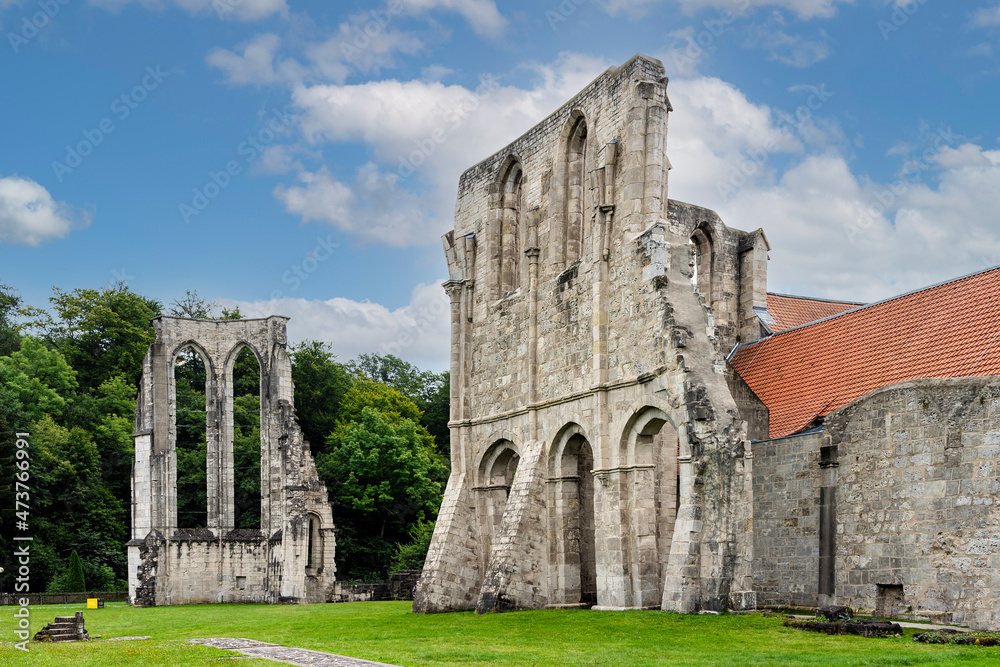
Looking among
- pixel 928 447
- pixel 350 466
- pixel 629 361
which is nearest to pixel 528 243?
pixel 629 361

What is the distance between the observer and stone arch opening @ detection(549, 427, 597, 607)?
21469 millimetres

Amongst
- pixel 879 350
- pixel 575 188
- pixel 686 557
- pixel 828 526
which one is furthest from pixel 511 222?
pixel 828 526

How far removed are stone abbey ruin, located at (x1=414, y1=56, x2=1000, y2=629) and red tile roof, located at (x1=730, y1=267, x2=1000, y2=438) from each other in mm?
59

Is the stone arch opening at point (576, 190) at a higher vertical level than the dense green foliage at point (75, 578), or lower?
higher

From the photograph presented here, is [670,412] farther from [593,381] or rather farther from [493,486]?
[493,486]

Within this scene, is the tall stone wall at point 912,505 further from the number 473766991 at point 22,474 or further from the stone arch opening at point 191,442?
the stone arch opening at point 191,442

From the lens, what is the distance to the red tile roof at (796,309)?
27.9 m

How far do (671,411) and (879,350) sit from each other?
496 cm

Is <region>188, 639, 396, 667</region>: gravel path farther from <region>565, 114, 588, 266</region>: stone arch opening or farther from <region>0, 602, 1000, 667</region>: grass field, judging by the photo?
<region>565, 114, 588, 266</region>: stone arch opening

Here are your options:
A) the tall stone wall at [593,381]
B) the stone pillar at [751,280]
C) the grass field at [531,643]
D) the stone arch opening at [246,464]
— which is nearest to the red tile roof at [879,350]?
the tall stone wall at [593,381]

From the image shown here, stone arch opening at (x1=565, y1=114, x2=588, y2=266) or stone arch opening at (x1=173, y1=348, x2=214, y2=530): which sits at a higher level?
stone arch opening at (x1=565, y1=114, x2=588, y2=266)

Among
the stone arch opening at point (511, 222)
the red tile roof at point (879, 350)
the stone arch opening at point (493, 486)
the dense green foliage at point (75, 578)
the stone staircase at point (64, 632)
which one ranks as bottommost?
the dense green foliage at point (75, 578)

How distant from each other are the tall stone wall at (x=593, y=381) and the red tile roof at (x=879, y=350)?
2.75 meters

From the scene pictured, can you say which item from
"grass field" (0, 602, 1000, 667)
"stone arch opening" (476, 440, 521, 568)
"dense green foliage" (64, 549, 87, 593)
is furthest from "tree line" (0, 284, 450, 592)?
"grass field" (0, 602, 1000, 667)
